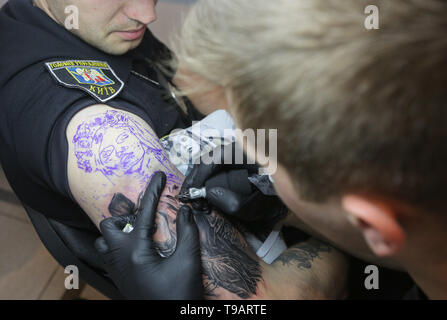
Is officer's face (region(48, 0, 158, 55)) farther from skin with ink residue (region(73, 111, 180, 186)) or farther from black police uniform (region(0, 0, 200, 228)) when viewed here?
skin with ink residue (region(73, 111, 180, 186))

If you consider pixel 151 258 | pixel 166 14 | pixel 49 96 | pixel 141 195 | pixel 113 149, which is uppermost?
pixel 166 14

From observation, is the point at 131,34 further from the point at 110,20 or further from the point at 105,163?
the point at 105,163

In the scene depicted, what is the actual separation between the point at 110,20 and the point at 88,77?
25cm

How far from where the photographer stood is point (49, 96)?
0.86 metres

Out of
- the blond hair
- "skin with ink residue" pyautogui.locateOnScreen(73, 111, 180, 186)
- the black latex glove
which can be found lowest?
the black latex glove

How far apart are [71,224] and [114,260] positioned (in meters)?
0.26

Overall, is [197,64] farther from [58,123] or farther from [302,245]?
[302,245]

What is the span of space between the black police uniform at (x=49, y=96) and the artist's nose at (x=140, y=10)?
0.13 meters

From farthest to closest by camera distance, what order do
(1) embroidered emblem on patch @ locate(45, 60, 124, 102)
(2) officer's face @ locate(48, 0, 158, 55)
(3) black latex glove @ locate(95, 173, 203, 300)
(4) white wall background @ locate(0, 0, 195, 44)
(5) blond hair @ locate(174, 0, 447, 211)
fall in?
1. (4) white wall background @ locate(0, 0, 195, 44)
2. (2) officer's face @ locate(48, 0, 158, 55)
3. (1) embroidered emblem on patch @ locate(45, 60, 124, 102)
4. (3) black latex glove @ locate(95, 173, 203, 300)
5. (5) blond hair @ locate(174, 0, 447, 211)

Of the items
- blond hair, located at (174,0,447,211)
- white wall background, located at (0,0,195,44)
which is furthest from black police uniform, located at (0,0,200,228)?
white wall background, located at (0,0,195,44)

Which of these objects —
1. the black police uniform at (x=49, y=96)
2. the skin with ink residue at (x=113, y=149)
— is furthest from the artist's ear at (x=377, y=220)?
the black police uniform at (x=49, y=96)

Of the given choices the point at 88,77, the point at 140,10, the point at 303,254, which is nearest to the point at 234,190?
the point at 303,254

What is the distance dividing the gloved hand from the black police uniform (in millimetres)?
194

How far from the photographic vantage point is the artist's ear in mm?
523
